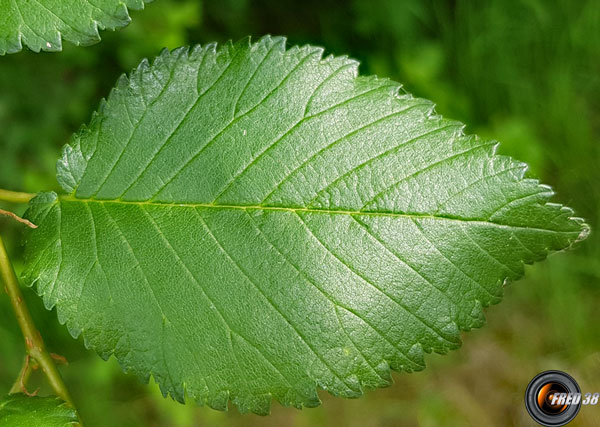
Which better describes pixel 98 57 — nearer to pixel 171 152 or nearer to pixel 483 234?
pixel 171 152

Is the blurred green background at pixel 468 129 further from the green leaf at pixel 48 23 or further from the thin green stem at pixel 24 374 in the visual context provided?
the green leaf at pixel 48 23

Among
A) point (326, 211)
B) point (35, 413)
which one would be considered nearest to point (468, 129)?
point (326, 211)

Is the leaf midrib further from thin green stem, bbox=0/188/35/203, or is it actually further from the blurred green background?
the blurred green background

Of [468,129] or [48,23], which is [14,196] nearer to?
[48,23]

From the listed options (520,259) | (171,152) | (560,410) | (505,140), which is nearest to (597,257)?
(505,140)

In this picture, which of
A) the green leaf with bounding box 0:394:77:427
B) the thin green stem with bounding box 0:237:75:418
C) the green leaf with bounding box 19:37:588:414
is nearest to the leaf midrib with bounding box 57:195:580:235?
the green leaf with bounding box 19:37:588:414

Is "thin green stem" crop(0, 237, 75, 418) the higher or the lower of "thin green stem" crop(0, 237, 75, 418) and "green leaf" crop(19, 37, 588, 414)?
the lower
